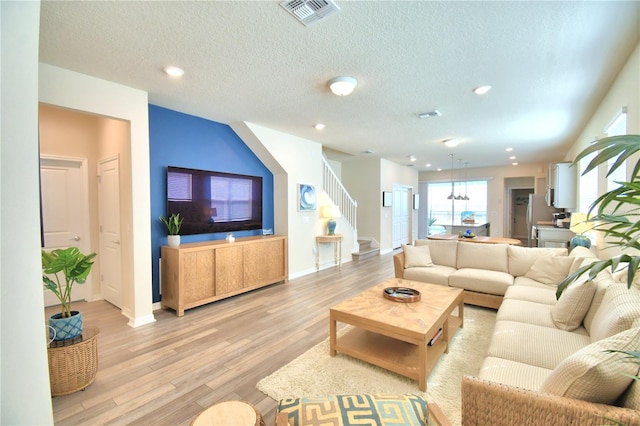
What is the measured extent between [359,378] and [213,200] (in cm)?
323

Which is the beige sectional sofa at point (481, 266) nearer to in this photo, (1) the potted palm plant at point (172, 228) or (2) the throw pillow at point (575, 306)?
(2) the throw pillow at point (575, 306)

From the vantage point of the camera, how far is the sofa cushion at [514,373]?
1.60 metres

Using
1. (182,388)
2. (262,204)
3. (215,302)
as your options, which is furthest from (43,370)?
(262,204)

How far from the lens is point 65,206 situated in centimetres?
404

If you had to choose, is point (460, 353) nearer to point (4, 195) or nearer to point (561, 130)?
point (4, 195)

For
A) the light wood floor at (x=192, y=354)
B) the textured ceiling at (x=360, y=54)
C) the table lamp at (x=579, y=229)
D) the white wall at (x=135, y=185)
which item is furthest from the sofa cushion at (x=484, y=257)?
the white wall at (x=135, y=185)

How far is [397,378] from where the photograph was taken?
2.30m

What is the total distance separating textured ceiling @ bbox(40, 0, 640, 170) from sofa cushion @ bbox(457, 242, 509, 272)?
1884mm

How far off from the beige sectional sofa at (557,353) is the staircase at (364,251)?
11.5 ft

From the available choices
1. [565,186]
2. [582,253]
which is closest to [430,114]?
[582,253]

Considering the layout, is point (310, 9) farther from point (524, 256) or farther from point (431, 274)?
point (524, 256)

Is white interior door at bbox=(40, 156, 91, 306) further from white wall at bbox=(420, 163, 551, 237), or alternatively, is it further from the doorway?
white wall at bbox=(420, 163, 551, 237)

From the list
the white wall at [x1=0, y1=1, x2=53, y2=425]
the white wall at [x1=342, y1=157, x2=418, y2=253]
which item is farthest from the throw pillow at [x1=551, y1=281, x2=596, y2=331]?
the white wall at [x1=342, y1=157, x2=418, y2=253]

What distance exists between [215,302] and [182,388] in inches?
77.7
